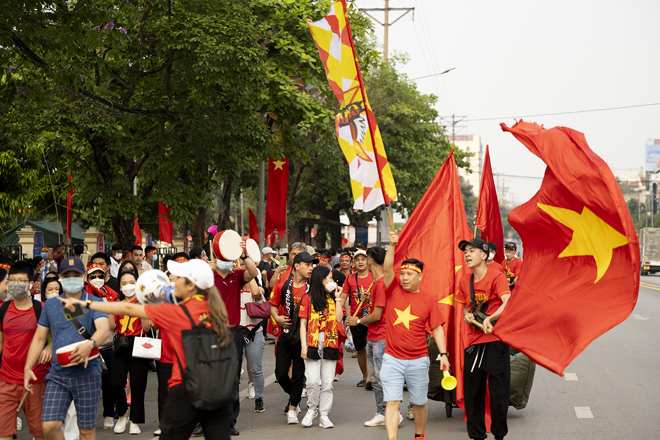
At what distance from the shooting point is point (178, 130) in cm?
1577

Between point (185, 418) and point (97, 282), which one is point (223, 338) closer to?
point (185, 418)

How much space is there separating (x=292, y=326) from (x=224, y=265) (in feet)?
4.43

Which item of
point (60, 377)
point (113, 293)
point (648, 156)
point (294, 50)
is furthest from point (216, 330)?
point (648, 156)

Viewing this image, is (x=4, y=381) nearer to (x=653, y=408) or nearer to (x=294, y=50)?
(x=653, y=408)

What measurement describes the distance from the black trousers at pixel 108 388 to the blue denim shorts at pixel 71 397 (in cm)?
234

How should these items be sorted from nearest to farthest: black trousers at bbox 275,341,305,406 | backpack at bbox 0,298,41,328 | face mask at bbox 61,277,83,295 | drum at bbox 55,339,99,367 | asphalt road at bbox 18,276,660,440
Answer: drum at bbox 55,339,99,367
face mask at bbox 61,277,83,295
backpack at bbox 0,298,41,328
asphalt road at bbox 18,276,660,440
black trousers at bbox 275,341,305,406

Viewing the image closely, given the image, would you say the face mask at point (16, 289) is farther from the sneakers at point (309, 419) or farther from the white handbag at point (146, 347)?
the sneakers at point (309, 419)

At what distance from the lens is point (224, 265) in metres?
7.96

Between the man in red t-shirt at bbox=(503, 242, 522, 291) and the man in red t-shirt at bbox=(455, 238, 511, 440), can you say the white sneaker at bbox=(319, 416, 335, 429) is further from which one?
the man in red t-shirt at bbox=(503, 242, 522, 291)

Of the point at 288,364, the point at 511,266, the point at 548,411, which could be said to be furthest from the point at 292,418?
the point at 511,266

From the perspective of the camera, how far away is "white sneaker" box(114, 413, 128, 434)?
822 centimetres

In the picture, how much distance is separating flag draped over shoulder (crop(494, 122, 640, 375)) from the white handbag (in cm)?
330

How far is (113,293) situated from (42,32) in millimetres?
4088

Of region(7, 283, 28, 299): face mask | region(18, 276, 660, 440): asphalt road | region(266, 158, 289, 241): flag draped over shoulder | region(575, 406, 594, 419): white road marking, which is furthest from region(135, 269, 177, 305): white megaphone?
region(266, 158, 289, 241): flag draped over shoulder
